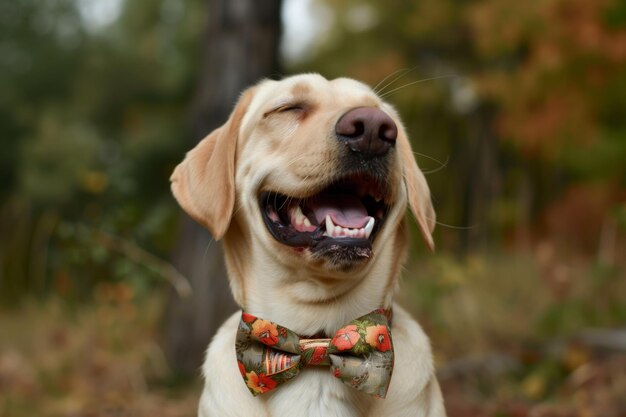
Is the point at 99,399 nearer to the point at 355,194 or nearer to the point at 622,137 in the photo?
the point at 355,194

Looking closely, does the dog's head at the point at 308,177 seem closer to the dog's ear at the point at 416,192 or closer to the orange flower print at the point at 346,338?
the dog's ear at the point at 416,192

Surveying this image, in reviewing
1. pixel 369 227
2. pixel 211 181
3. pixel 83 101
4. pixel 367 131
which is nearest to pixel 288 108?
pixel 211 181

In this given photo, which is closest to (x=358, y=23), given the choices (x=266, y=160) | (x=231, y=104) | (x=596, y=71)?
(x=596, y=71)

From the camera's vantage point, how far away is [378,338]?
8.28ft

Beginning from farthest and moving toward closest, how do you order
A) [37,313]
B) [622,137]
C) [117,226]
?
[622,137], [37,313], [117,226]

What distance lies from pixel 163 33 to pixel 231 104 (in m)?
10.5

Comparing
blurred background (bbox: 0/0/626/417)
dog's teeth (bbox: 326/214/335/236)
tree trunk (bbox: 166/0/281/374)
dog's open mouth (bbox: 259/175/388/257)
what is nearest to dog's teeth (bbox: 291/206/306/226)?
dog's open mouth (bbox: 259/175/388/257)

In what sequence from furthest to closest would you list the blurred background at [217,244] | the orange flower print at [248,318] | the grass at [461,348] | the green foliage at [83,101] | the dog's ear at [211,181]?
1. the green foliage at [83,101]
2. the blurred background at [217,244]
3. the grass at [461,348]
4. the dog's ear at [211,181]
5. the orange flower print at [248,318]

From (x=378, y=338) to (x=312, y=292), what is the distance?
0.32m

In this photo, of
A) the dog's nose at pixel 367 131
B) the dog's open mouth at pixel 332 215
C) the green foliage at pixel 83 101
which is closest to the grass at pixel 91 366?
the green foliage at pixel 83 101

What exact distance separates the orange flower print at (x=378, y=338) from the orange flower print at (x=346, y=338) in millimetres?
42

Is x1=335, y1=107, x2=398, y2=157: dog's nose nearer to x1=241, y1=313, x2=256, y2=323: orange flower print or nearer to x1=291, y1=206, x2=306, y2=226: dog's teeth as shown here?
x1=291, y1=206, x2=306, y2=226: dog's teeth

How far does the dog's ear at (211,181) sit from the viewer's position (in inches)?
109

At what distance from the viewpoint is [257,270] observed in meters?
2.81
